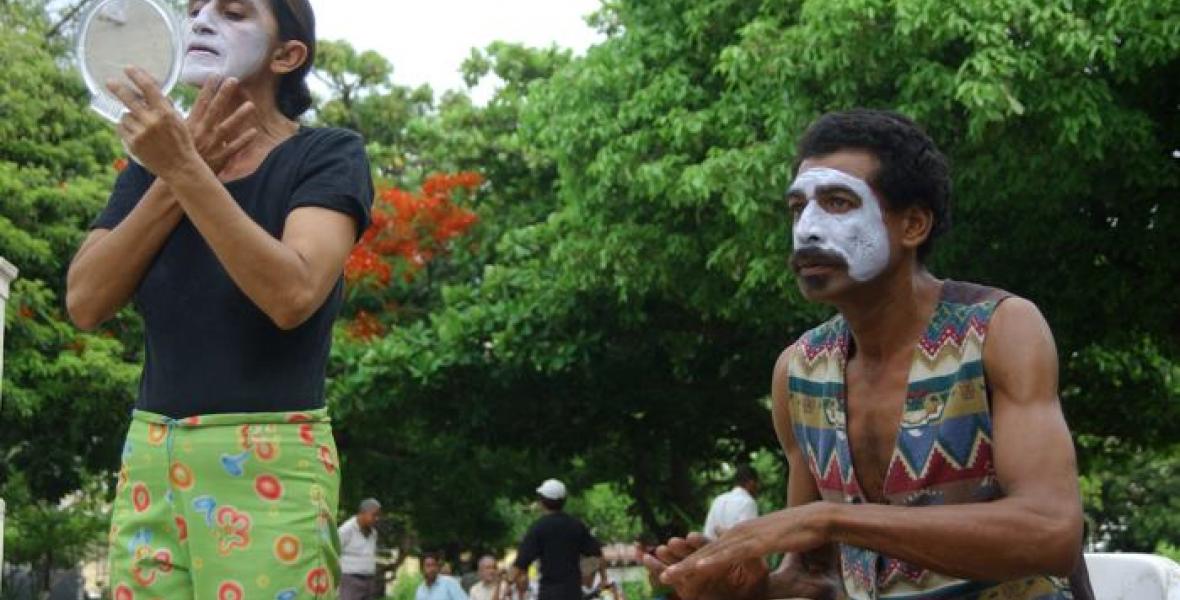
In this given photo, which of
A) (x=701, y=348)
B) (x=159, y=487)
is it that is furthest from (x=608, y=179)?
(x=159, y=487)

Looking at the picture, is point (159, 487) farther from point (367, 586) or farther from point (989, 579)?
point (367, 586)

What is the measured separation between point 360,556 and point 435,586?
1777 millimetres

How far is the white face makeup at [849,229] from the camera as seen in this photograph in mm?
3129

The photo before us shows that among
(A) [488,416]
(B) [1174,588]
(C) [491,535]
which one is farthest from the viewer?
(C) [491,535]

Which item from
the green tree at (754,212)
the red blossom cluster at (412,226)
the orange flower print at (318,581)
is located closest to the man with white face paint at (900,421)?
the orange flower print at (318,581)

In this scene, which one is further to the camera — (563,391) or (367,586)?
(563,391)

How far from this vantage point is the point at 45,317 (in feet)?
67.1

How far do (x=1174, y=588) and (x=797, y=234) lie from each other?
1.44 meters

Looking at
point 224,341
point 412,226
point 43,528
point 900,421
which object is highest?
point 412,226

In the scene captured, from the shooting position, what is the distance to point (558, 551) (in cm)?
1438

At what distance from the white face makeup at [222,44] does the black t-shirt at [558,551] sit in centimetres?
1115

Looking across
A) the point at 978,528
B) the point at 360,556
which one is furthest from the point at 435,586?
the point at 978,528

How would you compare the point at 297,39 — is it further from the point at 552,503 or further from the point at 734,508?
the point at 552,503

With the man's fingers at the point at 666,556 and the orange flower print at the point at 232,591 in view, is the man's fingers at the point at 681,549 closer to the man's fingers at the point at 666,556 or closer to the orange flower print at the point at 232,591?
the man's fingers at the point at 666,556
